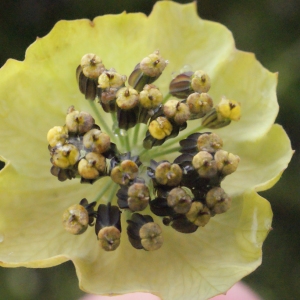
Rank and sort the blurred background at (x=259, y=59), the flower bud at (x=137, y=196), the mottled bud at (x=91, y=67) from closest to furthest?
the flower bud at (x=137, y=196) → the mottled bud at (x=91, y=67) → the blurred background at (x=259, y=59)

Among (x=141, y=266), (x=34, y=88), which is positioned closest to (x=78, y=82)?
(x=34, y=88)

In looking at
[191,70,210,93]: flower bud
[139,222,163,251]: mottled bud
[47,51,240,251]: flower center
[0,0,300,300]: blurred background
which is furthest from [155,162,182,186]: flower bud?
[0,0,300,300]: blurred background

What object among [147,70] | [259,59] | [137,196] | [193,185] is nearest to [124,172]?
[137,196]

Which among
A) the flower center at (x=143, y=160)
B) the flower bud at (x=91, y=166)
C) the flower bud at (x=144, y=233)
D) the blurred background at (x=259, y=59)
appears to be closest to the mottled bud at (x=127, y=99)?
the flower center at (x=143, y=160)

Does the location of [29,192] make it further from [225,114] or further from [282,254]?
[282,254]

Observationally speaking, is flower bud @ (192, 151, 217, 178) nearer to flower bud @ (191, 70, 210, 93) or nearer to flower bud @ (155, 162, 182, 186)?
flower bud @ (155, 162, 182, 186)

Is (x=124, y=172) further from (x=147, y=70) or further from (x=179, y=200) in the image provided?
(x=147, y=70)

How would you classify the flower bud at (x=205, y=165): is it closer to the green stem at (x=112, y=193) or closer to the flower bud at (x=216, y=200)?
the flower bud at (x=216, y=200)
